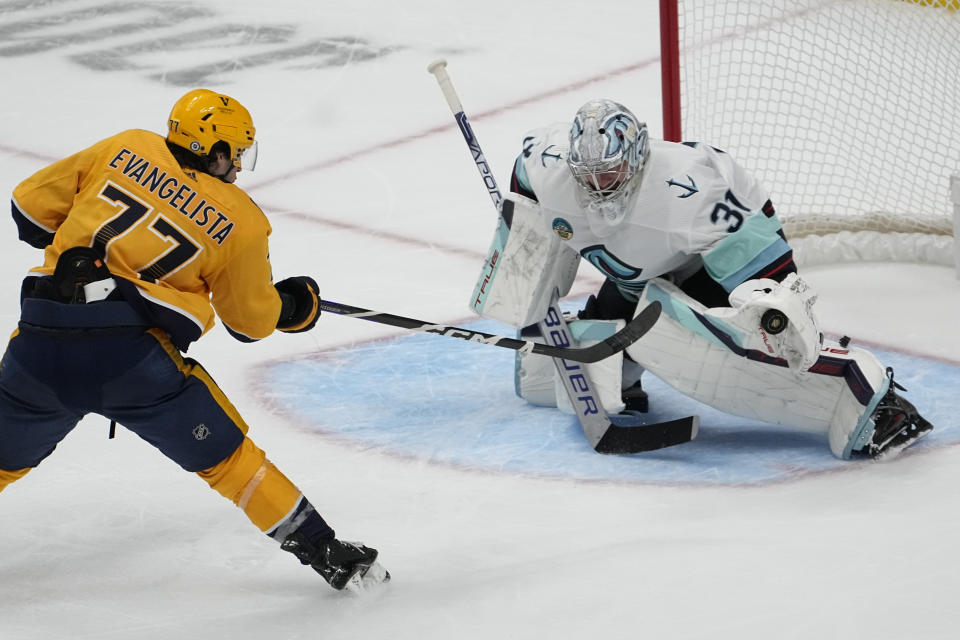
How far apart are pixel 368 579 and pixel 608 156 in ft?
3.38

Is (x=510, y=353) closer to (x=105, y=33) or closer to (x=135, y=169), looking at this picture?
(x=135, y=169)

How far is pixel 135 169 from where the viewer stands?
257 centimetres

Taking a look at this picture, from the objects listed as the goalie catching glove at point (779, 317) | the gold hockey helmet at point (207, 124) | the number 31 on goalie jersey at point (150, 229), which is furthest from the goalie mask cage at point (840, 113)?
the number 31 on goalie jersey at point (150, 229)

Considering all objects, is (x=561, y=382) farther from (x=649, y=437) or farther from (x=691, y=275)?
(x=691, y=275)

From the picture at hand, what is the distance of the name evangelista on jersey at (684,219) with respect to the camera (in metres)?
3.05

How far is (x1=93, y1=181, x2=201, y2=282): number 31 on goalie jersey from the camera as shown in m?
2.52

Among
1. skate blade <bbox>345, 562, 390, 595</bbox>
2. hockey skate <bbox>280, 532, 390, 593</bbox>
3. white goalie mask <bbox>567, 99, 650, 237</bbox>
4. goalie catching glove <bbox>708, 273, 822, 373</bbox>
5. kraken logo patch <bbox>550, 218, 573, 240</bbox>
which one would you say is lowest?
skate blade <bbox>345, 562, 390, 595</bbox>

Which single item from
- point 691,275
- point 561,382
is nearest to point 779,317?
point 691,275

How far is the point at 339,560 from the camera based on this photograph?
264cm

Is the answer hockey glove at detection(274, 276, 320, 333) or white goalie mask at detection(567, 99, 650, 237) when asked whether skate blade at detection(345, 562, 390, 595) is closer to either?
hockey glove at detection(274, 276, 320, 333)

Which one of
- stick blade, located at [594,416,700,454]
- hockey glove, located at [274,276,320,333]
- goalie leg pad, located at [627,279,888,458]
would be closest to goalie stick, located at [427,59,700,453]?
stick blade, located at [594,416,700,454]

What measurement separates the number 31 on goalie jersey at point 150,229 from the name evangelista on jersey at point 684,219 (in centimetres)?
101

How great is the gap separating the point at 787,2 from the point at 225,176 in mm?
2794

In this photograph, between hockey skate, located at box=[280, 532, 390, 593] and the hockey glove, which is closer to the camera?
hockey skate, located at box=[280, 532, 390, 593]
